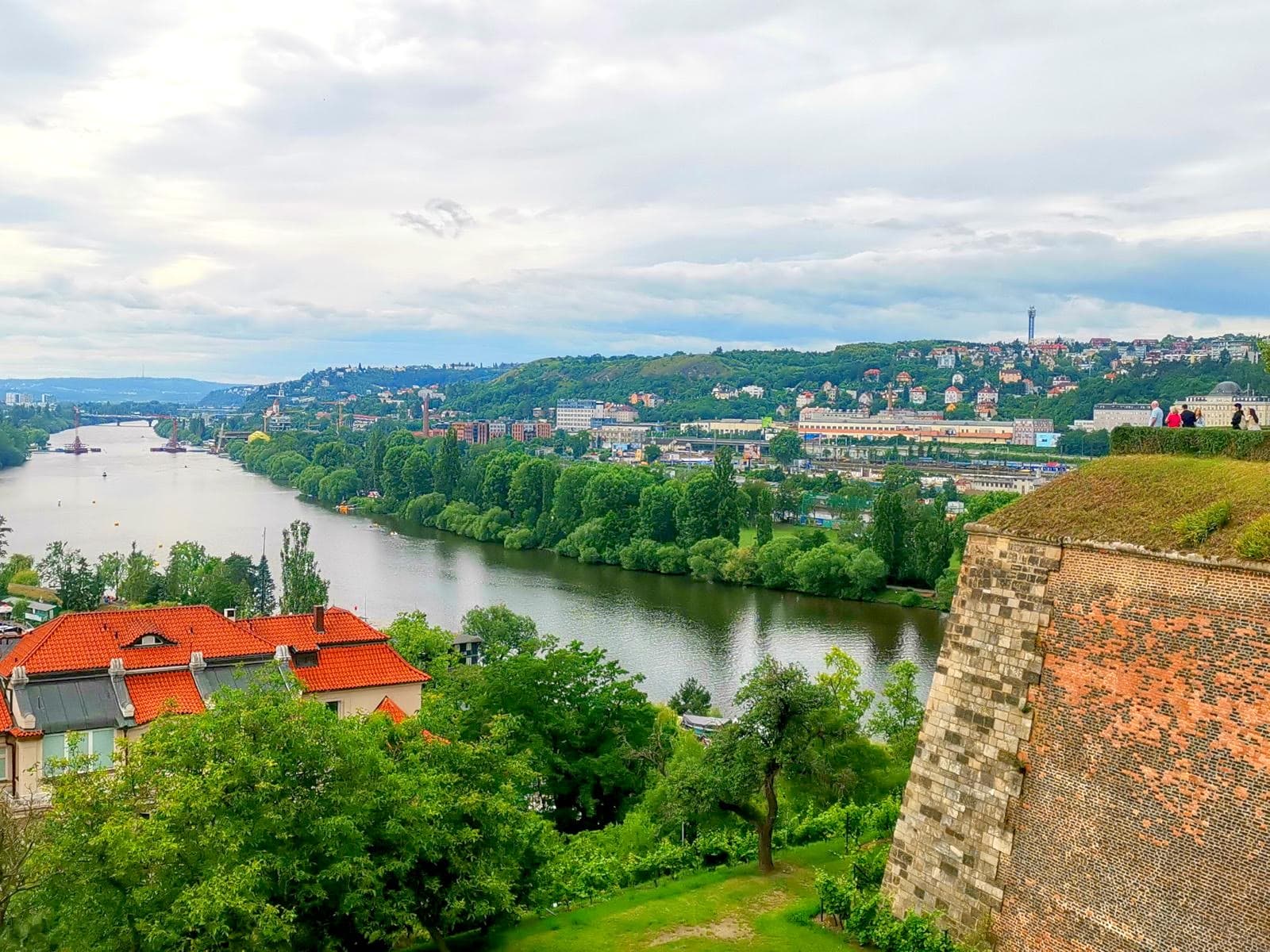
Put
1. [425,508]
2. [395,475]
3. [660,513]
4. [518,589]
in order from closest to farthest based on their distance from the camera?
[518,589] → [660,513] → [425,508] → [395,475]

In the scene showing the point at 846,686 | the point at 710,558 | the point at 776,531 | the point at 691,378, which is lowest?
the point at 776,531

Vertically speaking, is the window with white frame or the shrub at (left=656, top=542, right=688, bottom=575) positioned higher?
the window with white frame

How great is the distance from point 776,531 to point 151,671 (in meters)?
50.0

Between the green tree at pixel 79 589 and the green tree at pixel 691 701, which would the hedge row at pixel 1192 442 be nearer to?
the green tree at pixel 691 701

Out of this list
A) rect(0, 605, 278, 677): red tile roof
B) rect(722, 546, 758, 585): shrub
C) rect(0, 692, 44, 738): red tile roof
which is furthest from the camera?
rect(722, 546, 758, 585): shrub

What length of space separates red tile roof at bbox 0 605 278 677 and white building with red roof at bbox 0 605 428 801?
2cm

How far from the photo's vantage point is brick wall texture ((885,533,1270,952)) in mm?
8664

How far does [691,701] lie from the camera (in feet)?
91.9

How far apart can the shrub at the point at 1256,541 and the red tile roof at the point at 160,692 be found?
1471 cm

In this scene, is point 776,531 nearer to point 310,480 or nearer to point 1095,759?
point 310,480

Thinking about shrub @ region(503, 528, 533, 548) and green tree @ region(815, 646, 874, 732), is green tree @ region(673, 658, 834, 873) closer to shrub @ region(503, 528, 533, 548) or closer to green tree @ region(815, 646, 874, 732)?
green tree @ region(815, 646, 874, 732)

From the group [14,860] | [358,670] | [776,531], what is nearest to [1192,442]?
[14,860]

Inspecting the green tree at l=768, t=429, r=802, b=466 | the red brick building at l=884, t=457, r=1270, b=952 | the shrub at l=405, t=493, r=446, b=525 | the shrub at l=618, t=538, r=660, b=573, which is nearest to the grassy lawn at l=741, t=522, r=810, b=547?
the shrub at l=618, t=538, r=660, b=573

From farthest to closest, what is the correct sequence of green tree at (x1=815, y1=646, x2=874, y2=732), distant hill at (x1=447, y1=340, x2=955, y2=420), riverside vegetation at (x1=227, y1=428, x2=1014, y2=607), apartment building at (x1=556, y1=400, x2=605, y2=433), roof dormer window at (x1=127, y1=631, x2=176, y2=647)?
distant hill at (x1=447, y1=340, x2=955, y2=420), apartment building at (x1=556, y1=400, x2=605, y2=433), riverside vegetation at (x1=227, y1=428, x2=1014, y2=607), roof dormer window at (x1=127, y1=631, x2=176, y2=647), green tree at (x1=815, y1=646, x2=874, y2=732)
